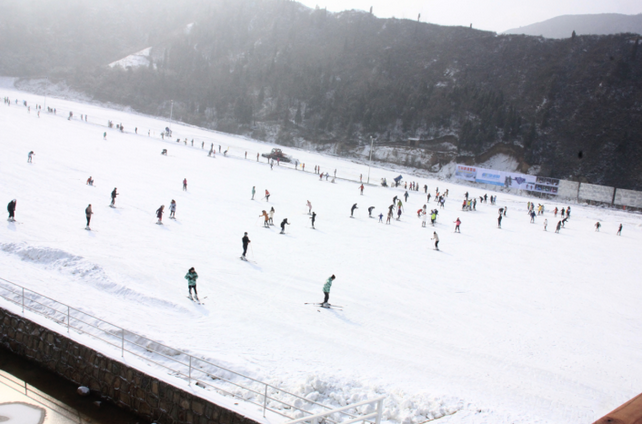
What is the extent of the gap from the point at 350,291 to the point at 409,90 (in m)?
81.1

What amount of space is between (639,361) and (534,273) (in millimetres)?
8170

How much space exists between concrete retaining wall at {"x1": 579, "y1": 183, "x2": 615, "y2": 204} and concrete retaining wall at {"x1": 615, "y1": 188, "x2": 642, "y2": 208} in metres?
0.83

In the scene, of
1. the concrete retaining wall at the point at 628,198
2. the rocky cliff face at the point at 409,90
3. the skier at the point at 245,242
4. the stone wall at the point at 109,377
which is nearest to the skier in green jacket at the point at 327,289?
the skier at the point at 245,242

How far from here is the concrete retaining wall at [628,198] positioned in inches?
1961

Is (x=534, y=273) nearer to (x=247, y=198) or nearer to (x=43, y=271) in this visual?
(x=247, y=198)

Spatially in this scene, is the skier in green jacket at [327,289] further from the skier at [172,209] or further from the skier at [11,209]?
the skier at [11,209]

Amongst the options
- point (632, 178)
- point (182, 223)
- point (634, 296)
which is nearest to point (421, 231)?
point (634, 296)

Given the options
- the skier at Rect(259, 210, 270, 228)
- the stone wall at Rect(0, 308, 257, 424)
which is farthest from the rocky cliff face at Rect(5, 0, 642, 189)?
the stone wall at Rect(0, 308, 257, 424)

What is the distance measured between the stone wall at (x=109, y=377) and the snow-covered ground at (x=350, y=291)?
4.70 feet

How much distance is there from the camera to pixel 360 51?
110m

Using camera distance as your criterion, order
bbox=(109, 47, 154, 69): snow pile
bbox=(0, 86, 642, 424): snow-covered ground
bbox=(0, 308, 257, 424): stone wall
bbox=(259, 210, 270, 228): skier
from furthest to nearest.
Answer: bbox=(109, 47, 154, 69): snow pile
bbox=(259, 210, 270, 228): skier
bbox=(0, 86, 642, 424): snow-covered ground
bbox=(0, 308, 257, 424): stone wall

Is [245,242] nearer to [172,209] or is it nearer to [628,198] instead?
[172,209]

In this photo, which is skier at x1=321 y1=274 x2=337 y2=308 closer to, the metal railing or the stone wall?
the metal railing

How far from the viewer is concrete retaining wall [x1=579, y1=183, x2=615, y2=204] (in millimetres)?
50438
